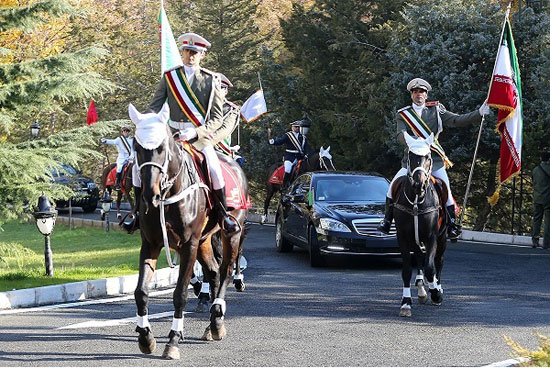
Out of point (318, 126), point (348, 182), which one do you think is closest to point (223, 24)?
point (318, 126)

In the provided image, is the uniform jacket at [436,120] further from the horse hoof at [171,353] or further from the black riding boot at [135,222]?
the horse hoof at [171,353]

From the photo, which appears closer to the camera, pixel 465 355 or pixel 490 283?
pixel 465 355

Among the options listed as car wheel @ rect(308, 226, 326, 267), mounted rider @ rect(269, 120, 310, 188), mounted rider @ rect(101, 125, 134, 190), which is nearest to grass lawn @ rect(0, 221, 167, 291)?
mounted rider @ rect(101, 125, 134, 190)

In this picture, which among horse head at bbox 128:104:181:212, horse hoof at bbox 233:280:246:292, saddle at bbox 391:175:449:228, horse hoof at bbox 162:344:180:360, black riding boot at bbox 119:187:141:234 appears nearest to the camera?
horse head at bbox 128:104:181:212

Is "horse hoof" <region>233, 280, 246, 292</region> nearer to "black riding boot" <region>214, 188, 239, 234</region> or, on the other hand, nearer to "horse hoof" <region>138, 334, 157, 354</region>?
"black riding boot" <region>214, 188, 239, 234</region>

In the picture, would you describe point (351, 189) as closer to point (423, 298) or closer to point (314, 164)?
point (423, 298)

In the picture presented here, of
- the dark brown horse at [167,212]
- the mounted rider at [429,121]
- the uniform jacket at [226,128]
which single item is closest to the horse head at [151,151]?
the dark brown horse at [167,212]

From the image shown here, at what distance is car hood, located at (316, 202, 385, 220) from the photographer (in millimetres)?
16312

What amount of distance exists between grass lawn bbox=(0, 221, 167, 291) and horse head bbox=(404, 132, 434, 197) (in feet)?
17.1

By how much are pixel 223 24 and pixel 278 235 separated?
94.0 ft

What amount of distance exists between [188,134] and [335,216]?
740cm

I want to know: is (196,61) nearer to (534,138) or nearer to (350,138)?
(534,138)

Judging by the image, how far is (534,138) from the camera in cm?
2286

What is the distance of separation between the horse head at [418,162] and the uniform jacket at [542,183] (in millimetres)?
9827
